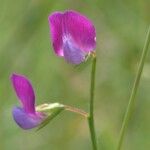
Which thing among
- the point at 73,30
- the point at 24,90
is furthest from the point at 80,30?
the point at 24,90

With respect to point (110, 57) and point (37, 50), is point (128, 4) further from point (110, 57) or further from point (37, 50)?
point (37, 50)

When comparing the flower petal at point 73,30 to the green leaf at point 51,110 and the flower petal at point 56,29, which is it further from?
the green leaf at point 51,110

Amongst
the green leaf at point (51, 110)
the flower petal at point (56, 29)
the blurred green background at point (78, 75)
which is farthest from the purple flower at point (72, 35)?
the blurred green background at point (78, 75)

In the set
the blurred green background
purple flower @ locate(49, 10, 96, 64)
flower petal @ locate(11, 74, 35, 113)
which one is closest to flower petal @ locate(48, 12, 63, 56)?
purple flower @ locate(49, 10, 96, 64)

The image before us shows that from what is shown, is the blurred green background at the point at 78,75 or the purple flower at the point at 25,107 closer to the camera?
the purple flower at the point at 25,107

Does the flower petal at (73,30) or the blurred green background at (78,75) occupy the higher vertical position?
the flower petal at (73,30)

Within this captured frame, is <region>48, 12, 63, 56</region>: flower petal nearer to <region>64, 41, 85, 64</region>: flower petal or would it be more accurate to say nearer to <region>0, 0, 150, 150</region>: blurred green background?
<region>64, 41, 85, 64</region>: flower petal

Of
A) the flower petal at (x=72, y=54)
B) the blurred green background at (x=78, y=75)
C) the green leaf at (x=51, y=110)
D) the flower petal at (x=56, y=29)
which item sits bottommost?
the blurred green background at (x=78, y=75)
